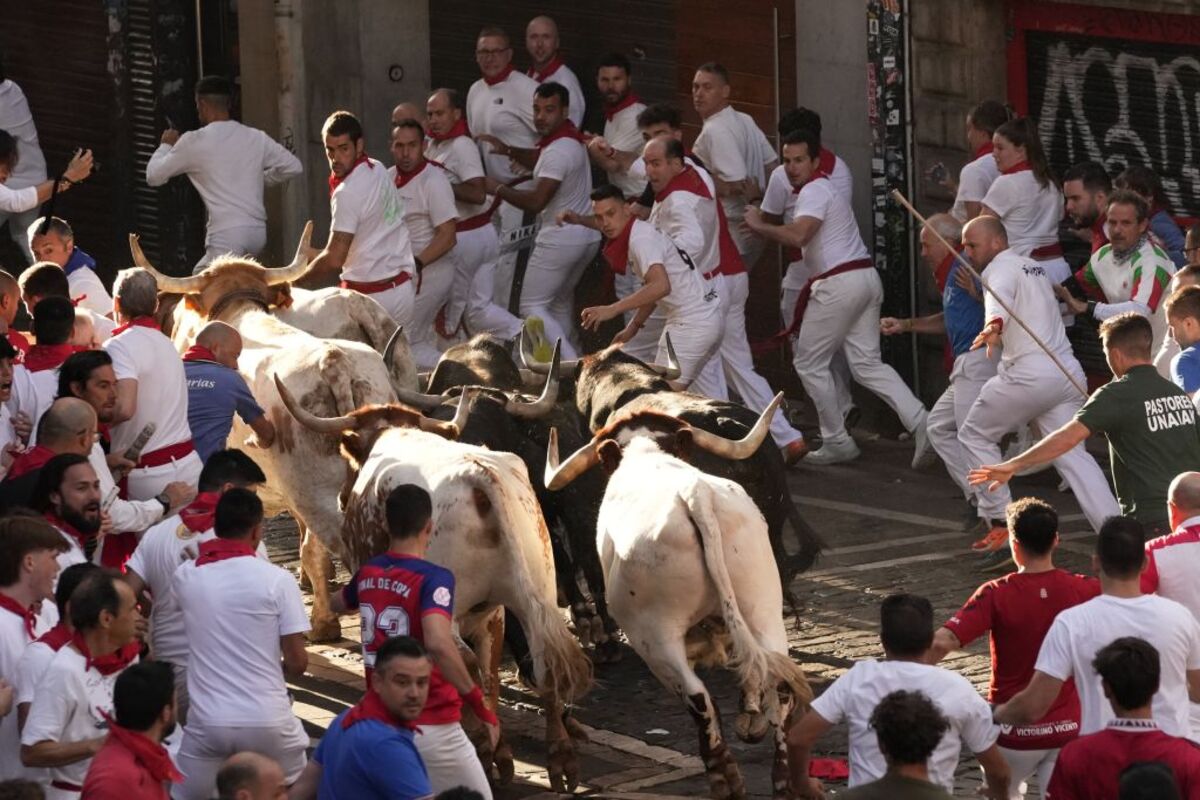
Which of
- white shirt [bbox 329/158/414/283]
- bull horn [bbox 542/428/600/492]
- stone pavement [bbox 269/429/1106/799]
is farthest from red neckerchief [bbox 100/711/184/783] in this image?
white shirt [bbox 329/158/414/283]

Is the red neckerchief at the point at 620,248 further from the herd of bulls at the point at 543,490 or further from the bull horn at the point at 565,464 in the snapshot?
the bull horn at the point at 565,464

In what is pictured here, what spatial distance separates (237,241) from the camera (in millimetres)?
16953

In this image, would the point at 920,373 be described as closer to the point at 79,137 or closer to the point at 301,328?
the point at 301,328

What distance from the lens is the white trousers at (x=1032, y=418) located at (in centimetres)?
1311

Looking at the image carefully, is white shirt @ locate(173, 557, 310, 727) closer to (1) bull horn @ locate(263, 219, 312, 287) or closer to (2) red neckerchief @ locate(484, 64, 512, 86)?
(1) bull horn @ locate(263, 219, 312, 287)

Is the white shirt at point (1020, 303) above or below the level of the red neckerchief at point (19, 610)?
above

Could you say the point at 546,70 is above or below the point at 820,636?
above

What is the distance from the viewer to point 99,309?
1280 centimetres

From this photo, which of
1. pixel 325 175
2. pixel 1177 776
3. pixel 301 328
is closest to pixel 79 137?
pixel 325 175

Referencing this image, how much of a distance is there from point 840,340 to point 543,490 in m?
4.71

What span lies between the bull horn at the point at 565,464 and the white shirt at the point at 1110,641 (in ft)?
11.2

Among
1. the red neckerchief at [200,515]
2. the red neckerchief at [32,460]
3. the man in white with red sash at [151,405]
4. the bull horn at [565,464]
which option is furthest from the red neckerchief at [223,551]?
the bull horn at [565,464]

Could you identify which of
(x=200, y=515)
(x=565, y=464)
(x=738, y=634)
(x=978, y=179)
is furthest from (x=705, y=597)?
(x=978, y=179)

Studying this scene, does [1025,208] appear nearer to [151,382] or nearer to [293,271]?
[293,271]
